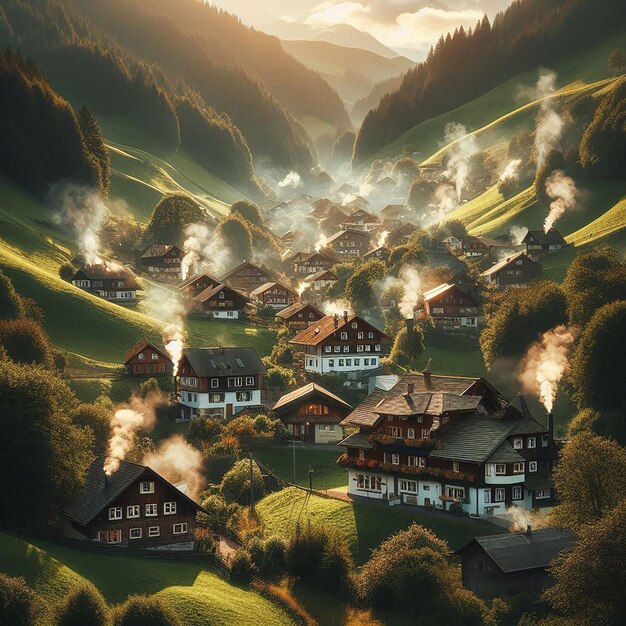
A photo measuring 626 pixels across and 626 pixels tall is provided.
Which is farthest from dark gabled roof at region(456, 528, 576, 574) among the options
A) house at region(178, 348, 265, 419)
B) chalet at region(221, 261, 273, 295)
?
chalet at region(221, 261, 273, 295)

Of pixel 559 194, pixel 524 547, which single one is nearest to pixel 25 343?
pixel 524 547

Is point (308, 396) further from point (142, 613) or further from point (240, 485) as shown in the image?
point (142, 613)

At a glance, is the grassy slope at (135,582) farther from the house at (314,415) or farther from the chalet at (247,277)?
the chalet at (247,277)

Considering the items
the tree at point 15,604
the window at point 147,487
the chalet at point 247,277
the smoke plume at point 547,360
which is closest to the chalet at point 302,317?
the smoke plume at point 547,360

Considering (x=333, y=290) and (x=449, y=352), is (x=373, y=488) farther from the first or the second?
(x=333, y=290)

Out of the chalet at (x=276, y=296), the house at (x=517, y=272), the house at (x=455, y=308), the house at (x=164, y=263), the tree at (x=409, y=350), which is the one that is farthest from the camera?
the house at (x=164, y=263)

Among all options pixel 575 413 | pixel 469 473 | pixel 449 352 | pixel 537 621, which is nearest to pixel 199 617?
pixel 537 621

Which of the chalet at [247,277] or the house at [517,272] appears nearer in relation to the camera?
the house at [517,272]
